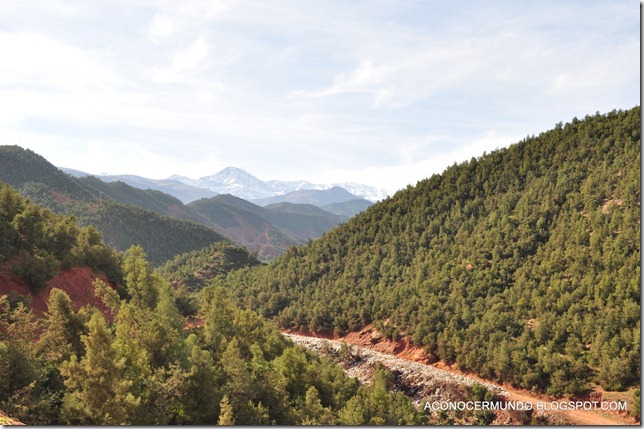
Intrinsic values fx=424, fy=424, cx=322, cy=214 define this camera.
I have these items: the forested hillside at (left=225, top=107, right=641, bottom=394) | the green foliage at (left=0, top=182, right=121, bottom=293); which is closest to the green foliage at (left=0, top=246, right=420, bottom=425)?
the green foliage at (left=0, top=182, right=121, bottom=293)

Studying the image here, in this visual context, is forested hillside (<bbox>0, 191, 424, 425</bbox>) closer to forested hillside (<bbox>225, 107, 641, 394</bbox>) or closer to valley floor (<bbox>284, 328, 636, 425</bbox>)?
valley floor (<bbox>284, 328, 636, 425</bbox>)

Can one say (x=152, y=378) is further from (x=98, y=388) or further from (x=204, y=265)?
(x=204, y=265)

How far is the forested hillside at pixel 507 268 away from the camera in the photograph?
56375mm

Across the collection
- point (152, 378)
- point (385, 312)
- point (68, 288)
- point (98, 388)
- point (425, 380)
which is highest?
point (98, 388)

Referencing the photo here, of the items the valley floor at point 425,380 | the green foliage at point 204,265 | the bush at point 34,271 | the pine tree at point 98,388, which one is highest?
the bush at point 34,271

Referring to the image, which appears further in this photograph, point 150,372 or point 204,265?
point 204,265

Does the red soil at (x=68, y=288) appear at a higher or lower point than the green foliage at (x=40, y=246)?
lower

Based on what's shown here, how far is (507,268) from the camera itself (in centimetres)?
7594

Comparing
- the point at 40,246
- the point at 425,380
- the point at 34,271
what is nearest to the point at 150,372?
the point at 34,271

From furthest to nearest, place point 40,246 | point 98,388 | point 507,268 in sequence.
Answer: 1. point 507,268
2. point 40,246
3. point 98,388

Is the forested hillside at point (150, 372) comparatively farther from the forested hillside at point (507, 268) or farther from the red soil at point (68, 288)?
the forested hillside at point (507, 268)

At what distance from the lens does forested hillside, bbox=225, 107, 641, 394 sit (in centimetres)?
5638

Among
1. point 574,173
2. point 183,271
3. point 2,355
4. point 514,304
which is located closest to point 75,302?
point 2,355

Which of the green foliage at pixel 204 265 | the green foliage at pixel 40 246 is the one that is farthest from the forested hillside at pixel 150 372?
the green foliage at pixel 204 265
